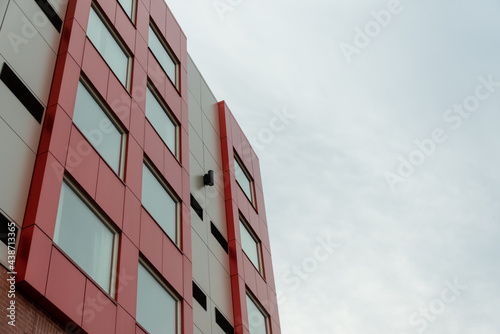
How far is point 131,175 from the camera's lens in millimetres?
17047

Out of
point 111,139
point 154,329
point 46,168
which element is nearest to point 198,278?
point 154,329

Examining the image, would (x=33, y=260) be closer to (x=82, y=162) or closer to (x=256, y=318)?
(x=82, y=162)

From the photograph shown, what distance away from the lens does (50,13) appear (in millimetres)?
16688

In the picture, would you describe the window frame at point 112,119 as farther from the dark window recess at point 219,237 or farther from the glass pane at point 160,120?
the dark window recess at point 219,237

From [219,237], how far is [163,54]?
7.90 m

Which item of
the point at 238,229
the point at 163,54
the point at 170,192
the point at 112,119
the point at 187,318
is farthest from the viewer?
the point at 163,54

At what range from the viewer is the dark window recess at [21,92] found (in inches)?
538

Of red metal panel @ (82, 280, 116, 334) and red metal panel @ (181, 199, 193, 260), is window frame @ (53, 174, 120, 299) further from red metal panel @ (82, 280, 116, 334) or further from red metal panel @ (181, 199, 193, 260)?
red metal panel @ (181, 199, 193, 260)

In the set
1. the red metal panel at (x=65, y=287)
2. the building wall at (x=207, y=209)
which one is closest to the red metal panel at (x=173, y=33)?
the building wall at (x=207, y=209)

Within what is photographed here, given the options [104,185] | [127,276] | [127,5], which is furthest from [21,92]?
[127,5]

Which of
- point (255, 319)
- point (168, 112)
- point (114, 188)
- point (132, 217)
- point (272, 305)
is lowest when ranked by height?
point (255, 319)

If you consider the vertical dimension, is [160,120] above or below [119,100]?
above

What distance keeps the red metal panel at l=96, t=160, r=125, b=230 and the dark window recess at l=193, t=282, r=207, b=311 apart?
4875 mm

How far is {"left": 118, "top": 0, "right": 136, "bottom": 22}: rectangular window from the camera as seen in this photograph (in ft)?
72.3
